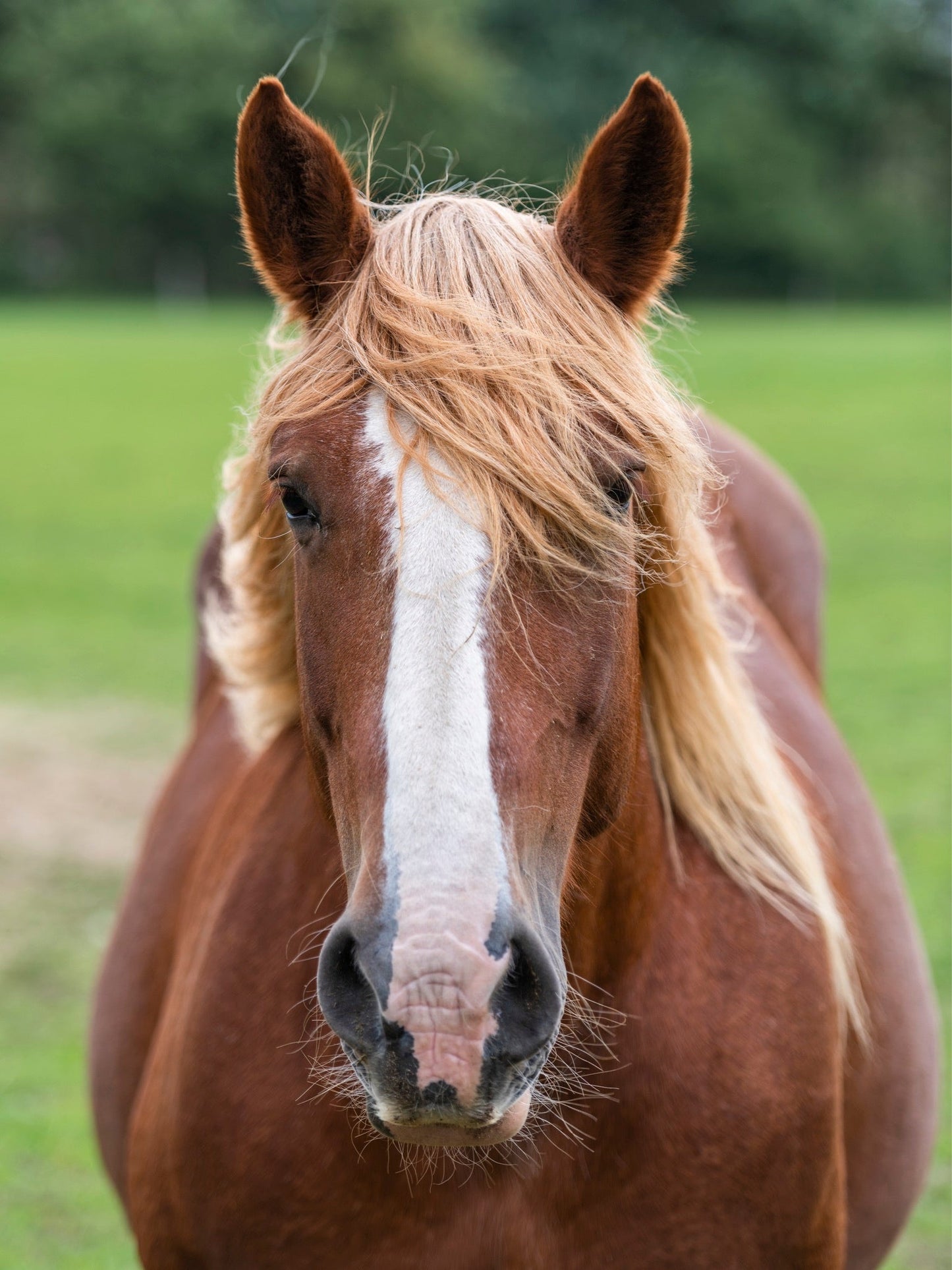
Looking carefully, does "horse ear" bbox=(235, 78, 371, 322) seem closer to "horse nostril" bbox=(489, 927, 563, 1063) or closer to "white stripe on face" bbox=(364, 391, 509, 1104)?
"white stripe on face" bbox=(364, 391, 509, 1104)

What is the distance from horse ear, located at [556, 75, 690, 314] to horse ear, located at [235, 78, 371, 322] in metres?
0.30

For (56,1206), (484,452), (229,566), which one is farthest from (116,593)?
(484,452)

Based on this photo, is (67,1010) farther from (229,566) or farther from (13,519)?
(13,519)

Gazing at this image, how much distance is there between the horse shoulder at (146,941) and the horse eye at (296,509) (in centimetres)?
108

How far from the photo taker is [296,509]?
1.64 m

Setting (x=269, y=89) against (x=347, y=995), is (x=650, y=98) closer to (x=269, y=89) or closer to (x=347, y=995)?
(x=269, y=89)

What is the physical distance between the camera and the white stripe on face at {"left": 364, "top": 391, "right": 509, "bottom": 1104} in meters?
1.30

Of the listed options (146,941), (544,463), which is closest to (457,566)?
(544,463)

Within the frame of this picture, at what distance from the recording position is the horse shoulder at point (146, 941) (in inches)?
100

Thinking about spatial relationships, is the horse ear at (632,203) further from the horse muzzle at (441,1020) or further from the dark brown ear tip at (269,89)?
the horse muzzle at (441,1020)

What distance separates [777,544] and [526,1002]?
2174 millimetres

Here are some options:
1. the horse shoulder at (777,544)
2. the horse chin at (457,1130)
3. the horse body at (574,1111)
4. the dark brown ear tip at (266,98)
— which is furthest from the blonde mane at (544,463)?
the horse shoulder at (777,544)

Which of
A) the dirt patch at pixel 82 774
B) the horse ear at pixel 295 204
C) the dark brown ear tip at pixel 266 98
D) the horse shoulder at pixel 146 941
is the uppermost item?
the dark brown ear tip at pixel 266 98

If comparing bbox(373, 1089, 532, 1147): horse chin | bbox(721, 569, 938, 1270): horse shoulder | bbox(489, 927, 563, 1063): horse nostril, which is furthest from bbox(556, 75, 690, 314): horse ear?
bbox(373, 1089, 532, 1147): horse chin
